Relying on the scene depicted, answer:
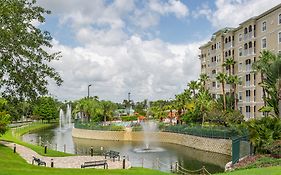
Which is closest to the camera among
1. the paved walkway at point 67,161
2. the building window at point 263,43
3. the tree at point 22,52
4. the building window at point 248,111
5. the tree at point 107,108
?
the tree at point 22,52

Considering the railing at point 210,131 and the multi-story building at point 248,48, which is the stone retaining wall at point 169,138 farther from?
the multi-story building at point 248,48

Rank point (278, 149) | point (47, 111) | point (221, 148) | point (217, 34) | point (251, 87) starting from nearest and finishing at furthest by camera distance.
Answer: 1. point (278, 149)
2. point (221, 148)
3. point (251, 87)
4. point (217, 34)
5. point (47, 111)

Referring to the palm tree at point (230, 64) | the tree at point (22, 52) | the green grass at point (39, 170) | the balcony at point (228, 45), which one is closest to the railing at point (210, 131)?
the palm tree at point (230, 64)

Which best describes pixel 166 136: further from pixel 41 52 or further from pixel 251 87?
pixel 41 52

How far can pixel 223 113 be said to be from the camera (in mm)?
46875

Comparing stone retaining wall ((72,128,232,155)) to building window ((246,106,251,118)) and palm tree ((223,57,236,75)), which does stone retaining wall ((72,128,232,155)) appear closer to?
building window ((246,106,251,118))

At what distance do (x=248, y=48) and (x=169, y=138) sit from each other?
18.1 m

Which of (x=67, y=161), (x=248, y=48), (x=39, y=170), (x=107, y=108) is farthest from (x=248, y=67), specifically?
(x=39, y=170)

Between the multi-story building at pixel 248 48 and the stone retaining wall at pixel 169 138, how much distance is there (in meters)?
10.8

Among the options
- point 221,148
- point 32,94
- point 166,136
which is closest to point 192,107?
point 166,136

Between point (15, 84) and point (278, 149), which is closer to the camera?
point (15, 84)

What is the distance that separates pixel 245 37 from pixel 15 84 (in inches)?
1802

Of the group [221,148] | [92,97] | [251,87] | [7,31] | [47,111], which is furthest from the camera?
[47,111]

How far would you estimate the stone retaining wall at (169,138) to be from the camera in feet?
128
